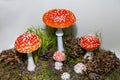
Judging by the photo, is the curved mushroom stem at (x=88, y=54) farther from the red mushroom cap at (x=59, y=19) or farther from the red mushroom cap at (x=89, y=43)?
the red mushroom cap at (x=59, y=19)

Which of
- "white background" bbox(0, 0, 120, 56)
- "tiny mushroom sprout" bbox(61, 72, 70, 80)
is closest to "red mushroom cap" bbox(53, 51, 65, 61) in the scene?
"tiny mushroom sprout" bbox(61, 72, 70, 80)

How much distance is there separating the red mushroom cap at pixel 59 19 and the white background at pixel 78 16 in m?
0.13

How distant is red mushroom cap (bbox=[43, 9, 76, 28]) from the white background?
0.13 m

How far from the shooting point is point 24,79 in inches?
57.2

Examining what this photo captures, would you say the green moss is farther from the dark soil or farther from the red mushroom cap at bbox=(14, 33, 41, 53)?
the red mushroom cap at bbox=(14, 33, 41, 53)

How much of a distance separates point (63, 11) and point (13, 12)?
0.31 meters

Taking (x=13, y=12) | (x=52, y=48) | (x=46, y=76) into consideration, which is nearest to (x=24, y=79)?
(x=46, y=76)

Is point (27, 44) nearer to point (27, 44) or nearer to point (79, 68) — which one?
point (27, 44)

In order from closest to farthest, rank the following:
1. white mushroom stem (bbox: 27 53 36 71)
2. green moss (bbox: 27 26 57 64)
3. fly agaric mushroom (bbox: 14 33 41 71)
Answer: fly agaric mushroom (bbox: 14 33 41 71) → white mushroom stem (bbox: 27 53 36 71) → green moss (bbox: 27 26 57 64)

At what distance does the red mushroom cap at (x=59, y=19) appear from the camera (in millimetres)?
1393

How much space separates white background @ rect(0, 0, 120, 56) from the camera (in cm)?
154

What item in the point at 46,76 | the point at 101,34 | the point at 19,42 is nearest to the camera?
the point at 19,42

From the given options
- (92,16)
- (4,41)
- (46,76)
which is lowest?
(46,76)

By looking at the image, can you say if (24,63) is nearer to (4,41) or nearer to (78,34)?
(4,41)
